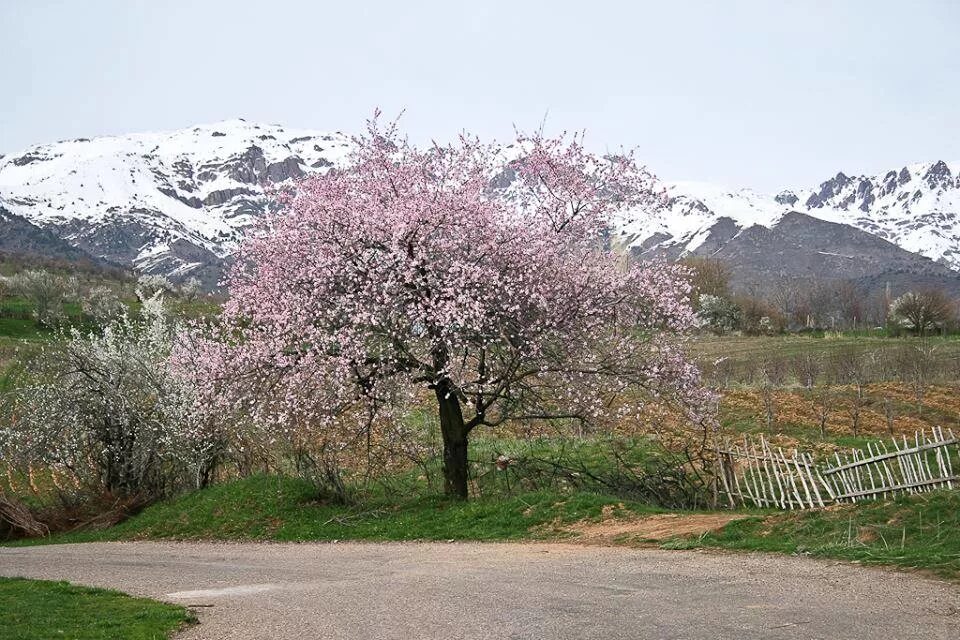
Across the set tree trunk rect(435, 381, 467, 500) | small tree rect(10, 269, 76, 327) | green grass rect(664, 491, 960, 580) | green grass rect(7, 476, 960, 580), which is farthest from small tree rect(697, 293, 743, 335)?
green grass rect(664, 491, 960, 580)

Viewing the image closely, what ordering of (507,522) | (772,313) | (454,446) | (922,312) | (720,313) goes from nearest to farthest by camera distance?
(507,522) → (454,446) → (922,312) → (720,313) → (772,313)

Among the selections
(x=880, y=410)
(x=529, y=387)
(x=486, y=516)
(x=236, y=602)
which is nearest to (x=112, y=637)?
(x=236, y=602)

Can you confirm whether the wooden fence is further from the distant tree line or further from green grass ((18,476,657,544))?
the distant tree line

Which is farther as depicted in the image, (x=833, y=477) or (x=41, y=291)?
(x=41, y=291)

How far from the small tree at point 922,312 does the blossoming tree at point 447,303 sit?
213 feet

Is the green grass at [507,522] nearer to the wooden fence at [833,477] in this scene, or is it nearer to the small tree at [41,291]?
the wooden fence at [833,477]

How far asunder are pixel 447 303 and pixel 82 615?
27.0 ft

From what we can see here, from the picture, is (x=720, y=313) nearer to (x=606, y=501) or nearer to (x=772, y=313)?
(x=772, y=313)

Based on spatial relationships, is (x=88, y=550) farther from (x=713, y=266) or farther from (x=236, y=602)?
(x=713, y=266)

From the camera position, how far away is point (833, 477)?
57.2 ft

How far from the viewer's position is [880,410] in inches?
1277

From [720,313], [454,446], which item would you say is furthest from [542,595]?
[720,313]

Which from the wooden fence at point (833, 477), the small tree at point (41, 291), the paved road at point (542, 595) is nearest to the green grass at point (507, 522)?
the paved road at point (542, 595)

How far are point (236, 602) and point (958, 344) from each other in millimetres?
61327
